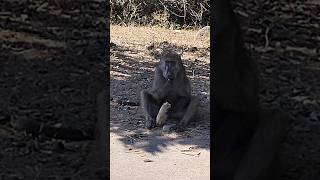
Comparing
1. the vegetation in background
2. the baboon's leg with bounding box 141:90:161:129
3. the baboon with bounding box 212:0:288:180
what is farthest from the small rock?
the vegetation in background

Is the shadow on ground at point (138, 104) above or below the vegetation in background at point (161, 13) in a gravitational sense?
below

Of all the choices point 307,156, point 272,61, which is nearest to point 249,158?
point 307,156

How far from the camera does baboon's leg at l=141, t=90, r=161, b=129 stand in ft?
22.4

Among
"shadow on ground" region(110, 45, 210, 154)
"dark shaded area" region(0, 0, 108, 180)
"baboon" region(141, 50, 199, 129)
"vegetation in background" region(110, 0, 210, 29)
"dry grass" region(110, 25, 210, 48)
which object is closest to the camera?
"dark shaded area" region(0, 0, 108, 180)

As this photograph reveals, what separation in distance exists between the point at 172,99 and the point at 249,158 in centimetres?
427

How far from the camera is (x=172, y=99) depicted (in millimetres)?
7227

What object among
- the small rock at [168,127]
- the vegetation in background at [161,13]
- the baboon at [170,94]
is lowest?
the small rock at [168,127]

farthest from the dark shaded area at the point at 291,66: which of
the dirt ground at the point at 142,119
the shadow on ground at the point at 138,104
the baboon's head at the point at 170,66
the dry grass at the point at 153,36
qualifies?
the dry grass at the point at 153,36

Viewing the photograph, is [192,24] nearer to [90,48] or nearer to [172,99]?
[172,99]

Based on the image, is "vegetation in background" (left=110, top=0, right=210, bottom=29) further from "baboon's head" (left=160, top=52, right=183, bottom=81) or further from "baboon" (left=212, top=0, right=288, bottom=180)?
"baboon" (left=212, top=0, right=288, bottom=180)

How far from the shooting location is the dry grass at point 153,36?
10453 mm

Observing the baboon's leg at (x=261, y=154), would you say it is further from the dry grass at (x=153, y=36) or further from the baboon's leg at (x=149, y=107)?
the dry grass at (x=153, y=36)

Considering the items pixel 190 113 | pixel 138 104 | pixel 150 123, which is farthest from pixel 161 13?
pixel 150 123

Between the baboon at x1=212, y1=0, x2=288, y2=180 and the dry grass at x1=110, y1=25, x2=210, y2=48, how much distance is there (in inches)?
291
